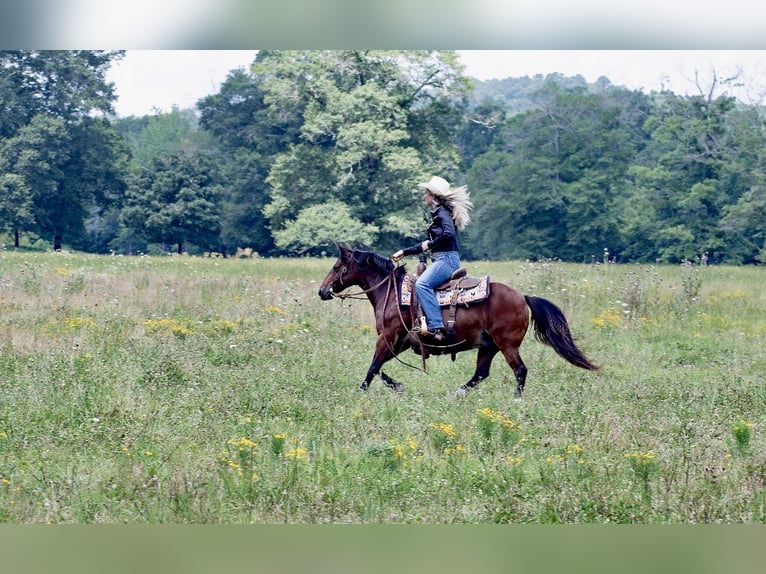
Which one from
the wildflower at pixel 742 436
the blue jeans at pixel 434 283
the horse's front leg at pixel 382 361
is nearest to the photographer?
the wildflower at pixel 742 436

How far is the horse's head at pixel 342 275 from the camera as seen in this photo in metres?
11.4

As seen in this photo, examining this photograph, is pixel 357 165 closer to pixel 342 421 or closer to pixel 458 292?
pixel 458 292

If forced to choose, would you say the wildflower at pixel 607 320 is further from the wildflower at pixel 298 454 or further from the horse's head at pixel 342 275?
the wildflower at pixel 298 454

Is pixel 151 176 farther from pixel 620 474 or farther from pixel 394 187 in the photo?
pixel 620 474

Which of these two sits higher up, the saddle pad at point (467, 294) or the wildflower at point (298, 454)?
the saddle pad at point (467, 294)

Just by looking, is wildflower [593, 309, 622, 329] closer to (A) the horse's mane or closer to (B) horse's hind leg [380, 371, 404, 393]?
(A) the horse's mane

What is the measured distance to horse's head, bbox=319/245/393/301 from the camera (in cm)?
1142

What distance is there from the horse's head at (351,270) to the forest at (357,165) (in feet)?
32.0

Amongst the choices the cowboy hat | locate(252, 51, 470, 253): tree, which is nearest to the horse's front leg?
the cowboy hat

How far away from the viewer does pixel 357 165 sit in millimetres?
31938

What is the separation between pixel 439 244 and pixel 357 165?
21892mm

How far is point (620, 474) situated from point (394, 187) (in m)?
24.6

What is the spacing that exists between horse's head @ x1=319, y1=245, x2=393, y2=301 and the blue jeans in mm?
845

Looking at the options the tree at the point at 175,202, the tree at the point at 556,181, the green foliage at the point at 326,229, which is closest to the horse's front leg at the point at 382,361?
the tree at the point at 175,202
